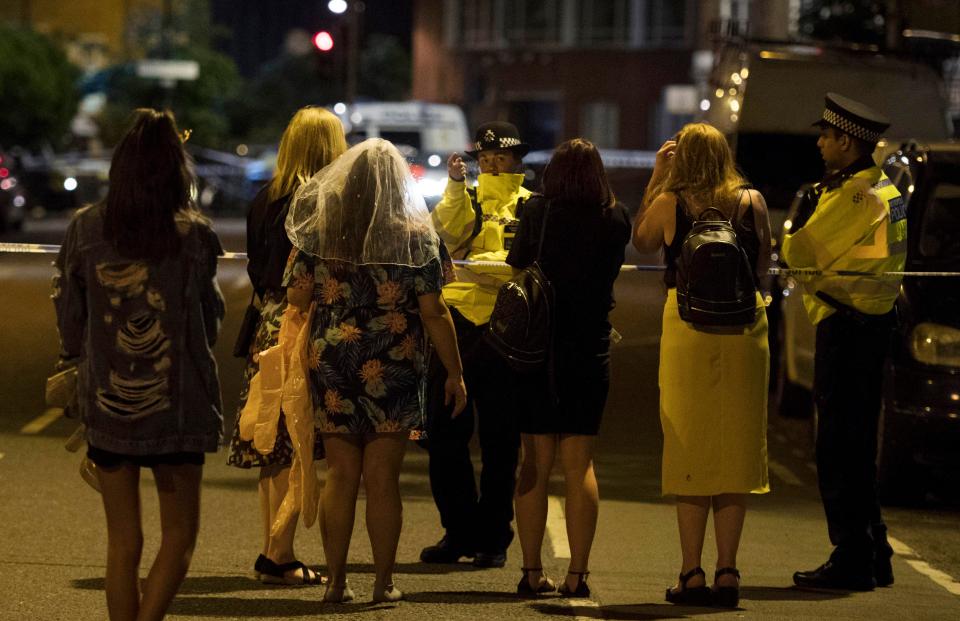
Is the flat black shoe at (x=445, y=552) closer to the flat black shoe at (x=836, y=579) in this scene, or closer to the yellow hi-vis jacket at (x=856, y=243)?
the flat black shoe at (x=836, y=579)

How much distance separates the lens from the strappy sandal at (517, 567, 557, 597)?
23.4 feet

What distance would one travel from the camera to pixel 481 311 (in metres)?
7.68

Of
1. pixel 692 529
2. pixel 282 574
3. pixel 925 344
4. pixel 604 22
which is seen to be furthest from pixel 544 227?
pixel 604 22

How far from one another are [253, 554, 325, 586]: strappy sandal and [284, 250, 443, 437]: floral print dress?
831mm

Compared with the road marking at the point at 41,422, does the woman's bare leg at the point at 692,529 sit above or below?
above

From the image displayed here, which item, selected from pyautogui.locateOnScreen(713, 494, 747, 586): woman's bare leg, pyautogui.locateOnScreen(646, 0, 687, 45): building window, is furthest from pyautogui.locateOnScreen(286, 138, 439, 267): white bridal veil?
pyautogui.locateOnScreen(646, 0, 687, 45): building window

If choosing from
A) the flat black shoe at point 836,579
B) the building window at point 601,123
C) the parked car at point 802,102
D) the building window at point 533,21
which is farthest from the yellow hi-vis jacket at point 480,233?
the building window at point 601,123

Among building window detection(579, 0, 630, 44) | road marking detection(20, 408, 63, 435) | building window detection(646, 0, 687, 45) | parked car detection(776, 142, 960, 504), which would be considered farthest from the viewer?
building window detection(579, 0, 630, 44)

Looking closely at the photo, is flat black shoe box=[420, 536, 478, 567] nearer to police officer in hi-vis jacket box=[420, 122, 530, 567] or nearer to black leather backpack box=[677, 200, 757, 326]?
police officer in hi-vis jacket box=[420, 122, 530, 567]

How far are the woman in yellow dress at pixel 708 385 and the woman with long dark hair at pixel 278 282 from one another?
131 cm

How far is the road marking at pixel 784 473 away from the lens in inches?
413

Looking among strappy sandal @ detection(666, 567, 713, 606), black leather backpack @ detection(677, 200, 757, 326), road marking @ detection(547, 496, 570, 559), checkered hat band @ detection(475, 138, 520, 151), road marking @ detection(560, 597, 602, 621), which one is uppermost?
checkered hat band @ detection(475, 138, 520, 151)

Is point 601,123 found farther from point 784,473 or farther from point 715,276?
point 715,276

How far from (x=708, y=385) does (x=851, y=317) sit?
860 mm
